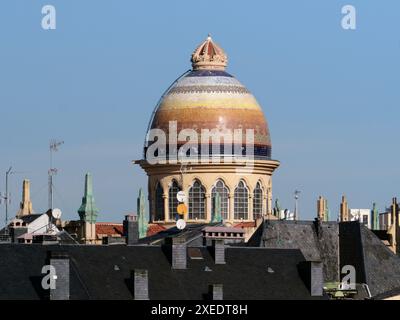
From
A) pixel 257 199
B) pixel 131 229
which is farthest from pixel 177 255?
pixel 257 199

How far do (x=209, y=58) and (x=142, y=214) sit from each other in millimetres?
19686

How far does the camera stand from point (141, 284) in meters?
80.8

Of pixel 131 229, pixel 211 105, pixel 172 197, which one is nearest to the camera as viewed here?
pixel 131 229

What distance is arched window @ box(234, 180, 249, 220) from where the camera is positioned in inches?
6575

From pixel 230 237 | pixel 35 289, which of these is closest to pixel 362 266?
pixel 230 237

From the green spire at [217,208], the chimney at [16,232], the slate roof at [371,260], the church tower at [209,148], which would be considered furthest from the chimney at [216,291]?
the church tower at [209,148]

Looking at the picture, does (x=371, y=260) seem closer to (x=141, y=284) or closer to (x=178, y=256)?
(x=178, y=256)

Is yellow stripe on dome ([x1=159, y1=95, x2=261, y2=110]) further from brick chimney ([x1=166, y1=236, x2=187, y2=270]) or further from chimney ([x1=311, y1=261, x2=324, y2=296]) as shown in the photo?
brick chimney ([x1=166, y1=236, x2=187, y2=270])

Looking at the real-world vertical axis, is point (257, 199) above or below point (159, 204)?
above

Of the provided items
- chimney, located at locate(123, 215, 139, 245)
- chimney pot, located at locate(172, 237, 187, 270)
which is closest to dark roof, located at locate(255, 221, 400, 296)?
chimney, located at locate(123, 215, 139, 245)

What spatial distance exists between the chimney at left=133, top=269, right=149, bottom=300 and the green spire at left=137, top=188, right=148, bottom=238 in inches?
2467

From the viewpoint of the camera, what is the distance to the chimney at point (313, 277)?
287 feet

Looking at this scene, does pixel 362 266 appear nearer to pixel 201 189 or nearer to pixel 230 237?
pixel 230 237

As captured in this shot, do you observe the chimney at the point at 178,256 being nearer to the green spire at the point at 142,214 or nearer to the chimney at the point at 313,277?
the chimney at the point at 313,277
